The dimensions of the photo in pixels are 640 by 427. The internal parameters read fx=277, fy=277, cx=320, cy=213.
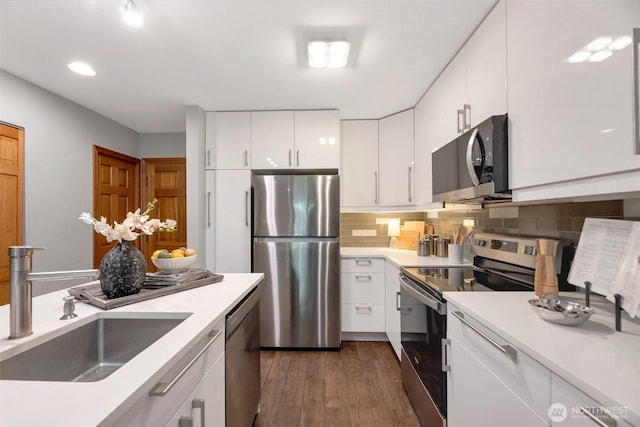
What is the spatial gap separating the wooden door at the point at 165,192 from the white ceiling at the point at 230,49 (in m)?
1.12

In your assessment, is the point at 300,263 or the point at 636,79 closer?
the point at 636,79

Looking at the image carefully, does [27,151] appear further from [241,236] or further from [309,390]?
[309,390]

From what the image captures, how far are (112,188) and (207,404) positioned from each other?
10.6ft

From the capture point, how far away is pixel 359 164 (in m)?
3.05

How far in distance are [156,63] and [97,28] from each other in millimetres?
391

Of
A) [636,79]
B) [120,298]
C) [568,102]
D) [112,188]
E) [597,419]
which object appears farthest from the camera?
[112,188]

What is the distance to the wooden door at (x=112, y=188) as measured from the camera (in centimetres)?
305

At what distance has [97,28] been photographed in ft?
5.35

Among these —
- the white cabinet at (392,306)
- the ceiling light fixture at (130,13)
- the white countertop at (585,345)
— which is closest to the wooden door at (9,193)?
the ceiling light fixture at (130,13)

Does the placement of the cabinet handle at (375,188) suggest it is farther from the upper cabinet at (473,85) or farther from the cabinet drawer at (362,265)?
the upper cabinet at (473,85)

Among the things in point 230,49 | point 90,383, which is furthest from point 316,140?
point 90,383

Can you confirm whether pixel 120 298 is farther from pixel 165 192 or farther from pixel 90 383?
pixel 165 192

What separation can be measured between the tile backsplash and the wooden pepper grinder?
30 centimetres

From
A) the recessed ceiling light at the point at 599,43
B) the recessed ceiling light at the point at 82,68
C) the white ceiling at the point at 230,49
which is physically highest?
the recessed ceiling light at the point at 82,68
